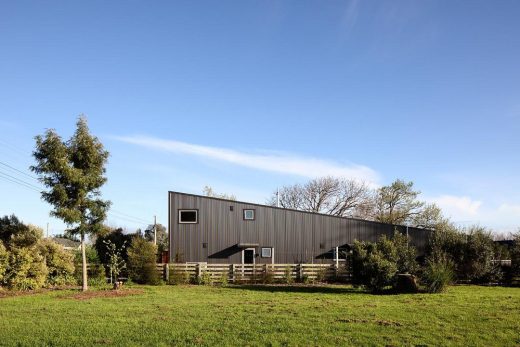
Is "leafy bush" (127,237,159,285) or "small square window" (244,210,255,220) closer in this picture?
"leafy bush" (127,237,159,285)

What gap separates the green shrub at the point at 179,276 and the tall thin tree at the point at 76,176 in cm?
558

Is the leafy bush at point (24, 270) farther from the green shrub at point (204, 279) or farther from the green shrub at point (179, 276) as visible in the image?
the green shrub at point (204, 279)

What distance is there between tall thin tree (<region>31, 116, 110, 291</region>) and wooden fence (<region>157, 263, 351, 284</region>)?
6095mm

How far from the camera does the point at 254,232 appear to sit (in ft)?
109

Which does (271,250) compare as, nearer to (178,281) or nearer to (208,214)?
(208,214)

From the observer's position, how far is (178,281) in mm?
26016

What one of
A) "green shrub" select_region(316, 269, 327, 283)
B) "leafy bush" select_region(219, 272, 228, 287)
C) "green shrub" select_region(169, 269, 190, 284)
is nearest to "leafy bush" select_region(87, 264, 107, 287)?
"green shrub" select_region(169, 269, 190, 284)

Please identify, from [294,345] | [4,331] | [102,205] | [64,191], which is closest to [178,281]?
[102,205]

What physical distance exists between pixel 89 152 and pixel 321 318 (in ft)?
44.2

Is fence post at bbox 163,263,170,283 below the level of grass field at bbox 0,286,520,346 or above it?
below

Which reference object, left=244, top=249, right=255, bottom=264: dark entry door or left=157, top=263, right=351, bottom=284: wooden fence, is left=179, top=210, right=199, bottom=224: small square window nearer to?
left=244, top=249, right=255, bottom=264: dark entry door

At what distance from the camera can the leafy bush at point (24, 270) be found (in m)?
20.6

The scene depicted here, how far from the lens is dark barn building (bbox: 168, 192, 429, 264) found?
1276 inches

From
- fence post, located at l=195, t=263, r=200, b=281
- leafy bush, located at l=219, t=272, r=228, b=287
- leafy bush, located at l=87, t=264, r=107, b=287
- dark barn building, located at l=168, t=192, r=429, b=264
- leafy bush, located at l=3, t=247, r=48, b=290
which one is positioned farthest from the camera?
dark barn building, located at l=168, t=192, r=429, b=264
